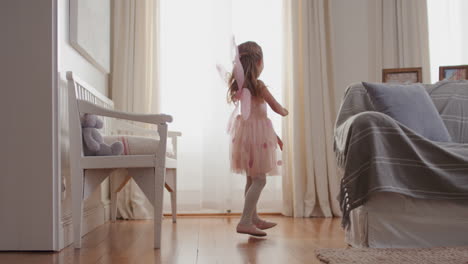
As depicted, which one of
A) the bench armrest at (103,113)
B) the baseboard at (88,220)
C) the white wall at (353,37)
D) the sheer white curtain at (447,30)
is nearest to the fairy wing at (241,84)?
the bench armrest at (103,113)

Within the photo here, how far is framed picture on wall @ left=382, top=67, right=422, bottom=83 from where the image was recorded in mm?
3320

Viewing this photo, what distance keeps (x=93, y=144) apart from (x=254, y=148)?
779mm

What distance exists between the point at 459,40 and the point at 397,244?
252 cm

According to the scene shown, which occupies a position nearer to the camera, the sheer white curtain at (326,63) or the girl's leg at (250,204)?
the girl's leg at (250,204)

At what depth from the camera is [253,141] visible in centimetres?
245

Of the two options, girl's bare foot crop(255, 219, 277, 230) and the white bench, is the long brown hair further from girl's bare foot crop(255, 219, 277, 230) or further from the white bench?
girl's bare foot crop(255, 219, 277, 230)

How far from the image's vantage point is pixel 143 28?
11.6 ft

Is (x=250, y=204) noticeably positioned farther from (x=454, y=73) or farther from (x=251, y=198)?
(x=454, y=73)

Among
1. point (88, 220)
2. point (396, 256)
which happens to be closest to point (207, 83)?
point (88, 220)
